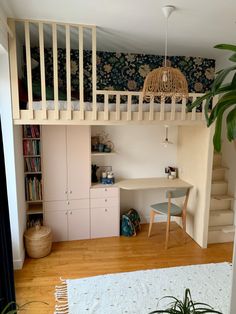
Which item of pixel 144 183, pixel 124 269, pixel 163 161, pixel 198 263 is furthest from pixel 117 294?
pixel 163 161

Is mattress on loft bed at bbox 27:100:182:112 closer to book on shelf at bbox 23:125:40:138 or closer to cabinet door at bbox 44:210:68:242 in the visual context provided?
book on shelf at bbox 23:125:40:138

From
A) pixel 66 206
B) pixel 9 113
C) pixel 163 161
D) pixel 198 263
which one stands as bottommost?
pixel 198 263

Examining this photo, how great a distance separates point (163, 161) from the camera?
439 centimetres

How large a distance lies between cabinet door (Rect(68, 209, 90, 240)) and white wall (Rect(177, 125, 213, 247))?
5.20ft

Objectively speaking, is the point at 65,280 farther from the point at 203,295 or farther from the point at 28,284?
the point at 203,295

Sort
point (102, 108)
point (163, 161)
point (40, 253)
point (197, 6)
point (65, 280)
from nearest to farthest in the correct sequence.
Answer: point (197, 6) < point (65, 280) < point (102, 108) < point (40, 253) < point (163, 161)

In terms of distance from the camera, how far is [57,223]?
12.1 feet

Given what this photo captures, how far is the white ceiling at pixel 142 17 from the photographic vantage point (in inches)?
88.1

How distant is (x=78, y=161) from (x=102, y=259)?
1.36 m

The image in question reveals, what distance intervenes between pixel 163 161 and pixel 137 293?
7.51 feet

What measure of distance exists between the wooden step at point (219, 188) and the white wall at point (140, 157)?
0.78 metres

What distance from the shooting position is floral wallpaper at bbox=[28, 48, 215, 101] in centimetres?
381

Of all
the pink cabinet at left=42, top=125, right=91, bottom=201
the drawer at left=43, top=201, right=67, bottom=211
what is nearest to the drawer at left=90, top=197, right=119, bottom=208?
the pink cabinet at left=42, top=125, right=91, bottom=201

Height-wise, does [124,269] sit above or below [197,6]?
below
